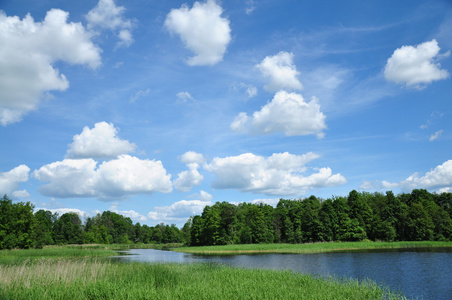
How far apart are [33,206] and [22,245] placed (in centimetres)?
851

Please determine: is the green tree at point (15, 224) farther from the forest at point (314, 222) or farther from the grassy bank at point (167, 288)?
the grassy bank at point (167, 288)

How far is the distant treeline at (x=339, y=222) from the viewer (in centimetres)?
7688

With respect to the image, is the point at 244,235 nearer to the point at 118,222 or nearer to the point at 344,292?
the point at 344,292

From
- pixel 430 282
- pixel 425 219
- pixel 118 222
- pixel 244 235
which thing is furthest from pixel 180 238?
pixel 430 282

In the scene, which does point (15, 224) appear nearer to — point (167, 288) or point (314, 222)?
point (167, 288)

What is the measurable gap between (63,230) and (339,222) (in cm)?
10295

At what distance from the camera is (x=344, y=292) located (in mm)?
16062

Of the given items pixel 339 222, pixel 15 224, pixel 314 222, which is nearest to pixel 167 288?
pixel 15 224

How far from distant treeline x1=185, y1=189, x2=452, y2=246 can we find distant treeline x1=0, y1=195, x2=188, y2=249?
46084mm

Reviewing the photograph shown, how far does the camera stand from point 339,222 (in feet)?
272

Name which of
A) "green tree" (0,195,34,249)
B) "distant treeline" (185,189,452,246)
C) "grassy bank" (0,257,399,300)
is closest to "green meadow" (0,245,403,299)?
"grassy bank" (0,257,399,300)

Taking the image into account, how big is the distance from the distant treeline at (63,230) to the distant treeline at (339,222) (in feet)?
151

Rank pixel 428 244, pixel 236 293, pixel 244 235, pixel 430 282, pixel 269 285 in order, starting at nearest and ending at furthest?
1. pixel 236 293
2. pixel 269 285
3. pixel 430 282
4. pixel 428 244
5. pixel 244 235

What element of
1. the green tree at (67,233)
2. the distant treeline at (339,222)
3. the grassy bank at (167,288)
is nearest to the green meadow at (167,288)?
the grassy bank at (167,288)
